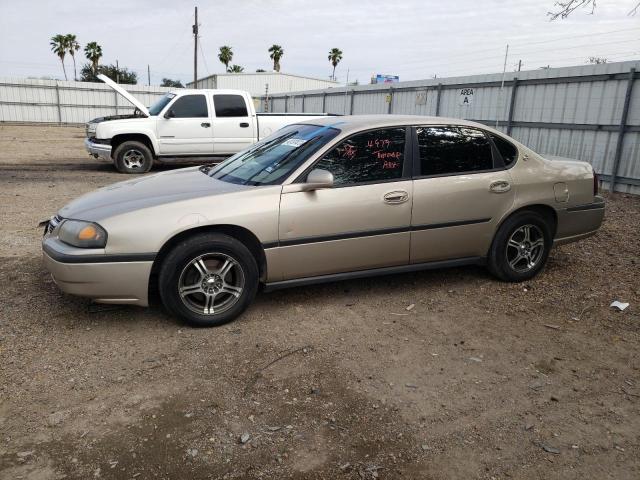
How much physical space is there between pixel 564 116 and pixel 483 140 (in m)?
7.42

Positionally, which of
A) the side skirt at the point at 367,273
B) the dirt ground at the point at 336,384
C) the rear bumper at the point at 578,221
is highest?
the rear bumper at the point at 578,221

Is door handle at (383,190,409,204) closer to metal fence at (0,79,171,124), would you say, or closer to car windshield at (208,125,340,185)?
car windshield at (208,125,340,185)

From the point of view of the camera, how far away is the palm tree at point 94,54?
63406 mm

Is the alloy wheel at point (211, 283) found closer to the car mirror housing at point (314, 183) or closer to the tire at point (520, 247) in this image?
the car mirror housing at point (314, 183)

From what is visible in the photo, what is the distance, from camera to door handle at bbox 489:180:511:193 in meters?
4.69

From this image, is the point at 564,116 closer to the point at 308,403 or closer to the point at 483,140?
the point at 483,140

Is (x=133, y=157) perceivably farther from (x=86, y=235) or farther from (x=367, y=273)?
(x=367, y=273)

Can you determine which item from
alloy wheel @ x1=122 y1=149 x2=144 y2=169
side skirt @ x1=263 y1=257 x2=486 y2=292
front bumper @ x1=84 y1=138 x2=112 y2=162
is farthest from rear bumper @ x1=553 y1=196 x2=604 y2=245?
front bumper @ x1=84 y1=138 x2=112 y2=162

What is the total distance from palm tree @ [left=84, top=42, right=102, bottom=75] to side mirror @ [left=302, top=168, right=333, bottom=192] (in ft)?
226

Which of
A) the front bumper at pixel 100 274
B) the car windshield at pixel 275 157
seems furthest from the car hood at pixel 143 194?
the front bumper at pixel 100 274

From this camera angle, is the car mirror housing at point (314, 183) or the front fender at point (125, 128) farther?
the front fender at point (125, 128)

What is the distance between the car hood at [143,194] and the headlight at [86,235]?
7cm

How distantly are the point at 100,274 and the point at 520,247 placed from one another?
3.73m

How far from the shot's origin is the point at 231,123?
12.1 meters
